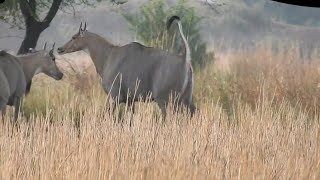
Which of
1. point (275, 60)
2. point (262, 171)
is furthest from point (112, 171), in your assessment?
point (275, 60)

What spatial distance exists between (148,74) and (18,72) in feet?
5.45

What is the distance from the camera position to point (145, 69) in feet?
35.0

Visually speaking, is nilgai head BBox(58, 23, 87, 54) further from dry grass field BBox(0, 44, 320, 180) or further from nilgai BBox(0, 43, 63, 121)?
dry grass field BBox(0, 44, 320, 180)

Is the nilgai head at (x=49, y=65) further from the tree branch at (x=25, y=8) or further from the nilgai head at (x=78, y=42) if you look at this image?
the tree branch at (x=25, y=8)

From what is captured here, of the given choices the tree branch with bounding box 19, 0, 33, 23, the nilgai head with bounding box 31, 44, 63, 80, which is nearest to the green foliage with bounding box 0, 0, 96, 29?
the tree branch with bounding box 19, 0, 33, 23

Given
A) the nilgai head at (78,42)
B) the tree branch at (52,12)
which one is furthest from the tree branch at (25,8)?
the nilgai head at (78,42)

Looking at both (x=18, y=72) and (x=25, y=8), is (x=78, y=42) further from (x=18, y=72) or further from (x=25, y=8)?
(x=25, y=8)

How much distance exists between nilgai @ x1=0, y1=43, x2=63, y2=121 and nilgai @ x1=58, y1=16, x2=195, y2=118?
950mm

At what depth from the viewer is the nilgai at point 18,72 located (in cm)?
987

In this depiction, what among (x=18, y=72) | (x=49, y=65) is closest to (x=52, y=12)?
(x=49, y=65)

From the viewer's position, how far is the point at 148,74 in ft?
35.0

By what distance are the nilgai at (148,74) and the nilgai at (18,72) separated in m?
0.95

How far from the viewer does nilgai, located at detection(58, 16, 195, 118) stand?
34.1ft

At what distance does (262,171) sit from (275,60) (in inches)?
430
